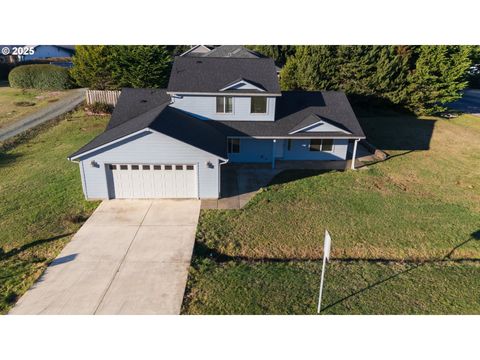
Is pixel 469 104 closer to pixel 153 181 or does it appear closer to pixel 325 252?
pixel 153 181

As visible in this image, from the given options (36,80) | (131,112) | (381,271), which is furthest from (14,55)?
(381,271)

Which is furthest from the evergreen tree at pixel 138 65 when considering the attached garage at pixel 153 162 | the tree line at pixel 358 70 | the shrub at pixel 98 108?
the attached garage at pixel 153 162

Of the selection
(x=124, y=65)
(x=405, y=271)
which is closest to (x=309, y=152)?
(x=405, y=271)

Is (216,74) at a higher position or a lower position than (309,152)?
higher

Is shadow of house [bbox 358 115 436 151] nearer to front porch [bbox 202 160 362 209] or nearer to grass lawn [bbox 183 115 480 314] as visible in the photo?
grass lawn [bbox 183 115 480 314]

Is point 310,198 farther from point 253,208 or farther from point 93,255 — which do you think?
point 93,255

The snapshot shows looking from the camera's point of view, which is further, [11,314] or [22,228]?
[22,228]
